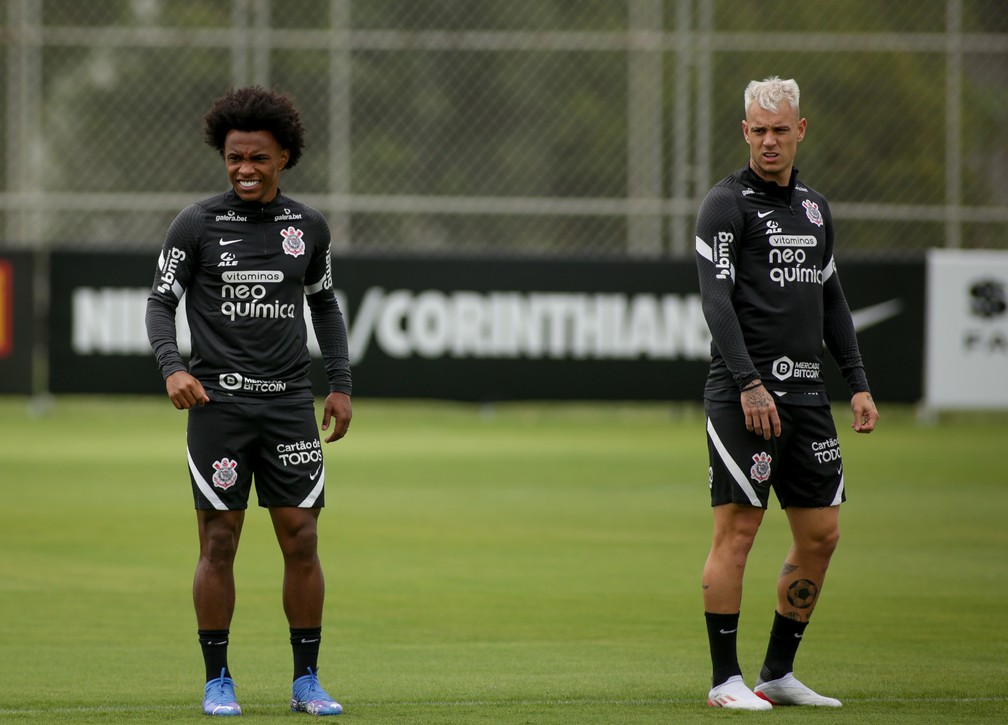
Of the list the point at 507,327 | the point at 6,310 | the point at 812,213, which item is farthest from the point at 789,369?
the point at 6,310

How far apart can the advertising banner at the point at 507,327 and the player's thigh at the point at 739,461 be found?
13.5 metres

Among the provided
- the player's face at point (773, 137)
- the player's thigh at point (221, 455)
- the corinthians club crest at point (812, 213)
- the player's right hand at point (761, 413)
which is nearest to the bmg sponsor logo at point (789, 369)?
the player's right hand at point (761, 413)

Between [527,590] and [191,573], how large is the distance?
191cm

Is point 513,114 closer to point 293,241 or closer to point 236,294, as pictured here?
point 293,241

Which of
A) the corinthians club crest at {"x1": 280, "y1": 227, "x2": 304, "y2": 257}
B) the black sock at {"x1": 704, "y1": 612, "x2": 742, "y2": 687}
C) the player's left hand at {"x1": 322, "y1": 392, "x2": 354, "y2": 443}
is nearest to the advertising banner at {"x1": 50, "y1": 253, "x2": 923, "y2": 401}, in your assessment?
the player's left hand at {"x1": 322, "y1": 392, "x2": 354, "y2": 443}

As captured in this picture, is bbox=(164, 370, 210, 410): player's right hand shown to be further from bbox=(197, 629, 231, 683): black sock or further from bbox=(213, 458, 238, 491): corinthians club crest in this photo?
bbox=(197, 629, 231, 683): black sock

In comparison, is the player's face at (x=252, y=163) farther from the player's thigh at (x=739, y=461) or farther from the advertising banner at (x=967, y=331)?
the advertising banner at (x=967, y=331)

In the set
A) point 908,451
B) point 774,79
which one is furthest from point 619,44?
point 774,79

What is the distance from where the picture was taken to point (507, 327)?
63.9 feet

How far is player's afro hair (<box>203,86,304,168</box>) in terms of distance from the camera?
230 inches

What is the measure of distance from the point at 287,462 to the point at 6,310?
1439cm

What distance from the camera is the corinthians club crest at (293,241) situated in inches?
232

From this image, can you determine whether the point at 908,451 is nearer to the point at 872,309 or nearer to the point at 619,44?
the point at 872,309

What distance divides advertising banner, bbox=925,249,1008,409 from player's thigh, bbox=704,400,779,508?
552 inches
